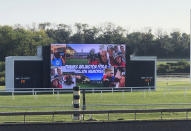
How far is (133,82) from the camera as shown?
33281 millimetres

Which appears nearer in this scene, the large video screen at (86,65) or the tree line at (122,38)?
the large video screen at (86,65)

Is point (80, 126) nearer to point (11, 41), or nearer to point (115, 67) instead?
point (115, 67)

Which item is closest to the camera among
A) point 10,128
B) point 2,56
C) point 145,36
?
point 10,128

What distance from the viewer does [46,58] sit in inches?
1251

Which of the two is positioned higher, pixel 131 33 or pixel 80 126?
pixel 131 33

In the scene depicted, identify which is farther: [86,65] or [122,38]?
[122,38]

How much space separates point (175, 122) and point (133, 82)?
76.4 ft

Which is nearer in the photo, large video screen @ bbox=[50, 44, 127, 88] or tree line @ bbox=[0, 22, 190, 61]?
large video screen @ bbox=[50, 44, 127, 88]

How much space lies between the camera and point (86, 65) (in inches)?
1245

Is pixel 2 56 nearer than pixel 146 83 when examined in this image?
No

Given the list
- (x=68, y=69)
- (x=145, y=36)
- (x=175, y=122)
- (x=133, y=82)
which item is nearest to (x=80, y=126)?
(x=175, y=122)

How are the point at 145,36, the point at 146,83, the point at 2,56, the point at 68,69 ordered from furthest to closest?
the point at 145,36
the point at 2,56
the point at 146,83
the point at 68,69

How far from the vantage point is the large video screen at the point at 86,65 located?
3136 centimetres

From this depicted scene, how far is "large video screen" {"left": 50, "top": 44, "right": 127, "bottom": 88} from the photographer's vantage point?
31.4m
